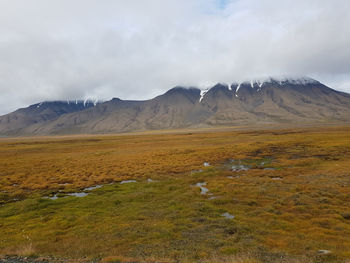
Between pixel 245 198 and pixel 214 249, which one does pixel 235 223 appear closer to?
pixel 214 249

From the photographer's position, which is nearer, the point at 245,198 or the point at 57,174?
the point at 245,198

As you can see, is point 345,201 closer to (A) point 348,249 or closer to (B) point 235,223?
(A) point 348,249

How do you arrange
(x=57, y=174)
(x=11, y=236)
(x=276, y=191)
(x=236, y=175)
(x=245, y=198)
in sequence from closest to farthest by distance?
(x=11, y=236)
(x=245, y=198)
(x=276, y=191)
(x=236, y=175)
(x=57, y=174)

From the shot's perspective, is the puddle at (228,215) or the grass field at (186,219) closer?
the grass field at (186,219)

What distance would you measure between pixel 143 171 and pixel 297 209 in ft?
89.3

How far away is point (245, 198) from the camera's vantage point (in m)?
22.7

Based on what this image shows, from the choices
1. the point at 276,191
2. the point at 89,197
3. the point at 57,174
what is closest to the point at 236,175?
the point at 276,191

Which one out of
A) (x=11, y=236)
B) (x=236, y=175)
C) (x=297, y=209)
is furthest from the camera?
(x=236, y=175)

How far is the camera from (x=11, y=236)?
1563 cm

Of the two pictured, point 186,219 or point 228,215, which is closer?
point 186,219

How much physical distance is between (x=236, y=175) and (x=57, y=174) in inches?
1279

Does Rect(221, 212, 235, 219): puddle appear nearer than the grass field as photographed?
No

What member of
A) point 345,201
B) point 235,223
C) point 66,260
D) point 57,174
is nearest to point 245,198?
point 235,223

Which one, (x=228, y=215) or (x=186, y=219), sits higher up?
(x=186, y=219)
